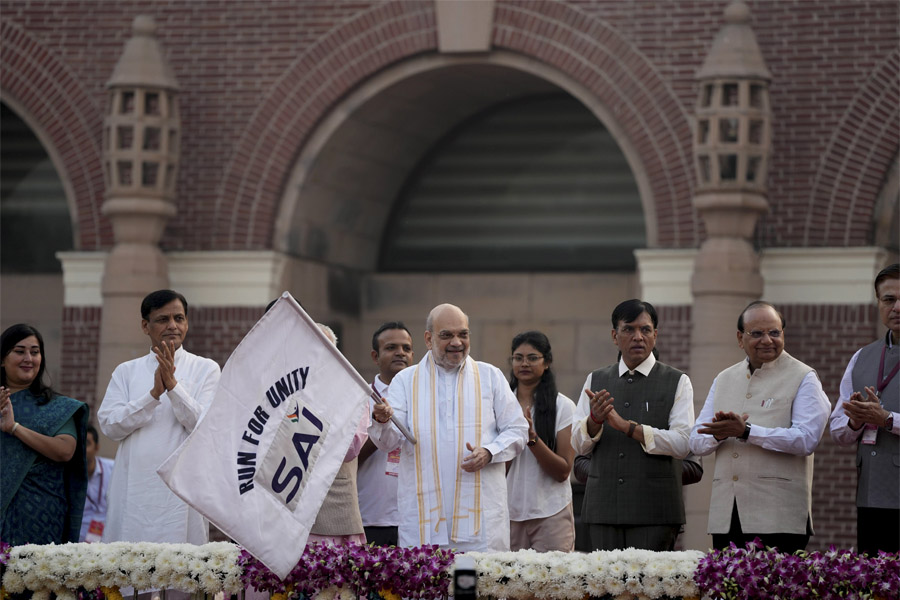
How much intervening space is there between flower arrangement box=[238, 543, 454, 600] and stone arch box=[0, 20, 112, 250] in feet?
24.3

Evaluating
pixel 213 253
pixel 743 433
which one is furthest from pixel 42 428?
pixel 213 253

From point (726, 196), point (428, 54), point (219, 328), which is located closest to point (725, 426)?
point (726, 196)

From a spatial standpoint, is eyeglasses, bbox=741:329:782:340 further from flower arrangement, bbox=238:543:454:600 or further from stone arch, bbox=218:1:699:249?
stone arch, bbox=218:1:699:249

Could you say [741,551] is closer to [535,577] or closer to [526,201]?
[535,577]

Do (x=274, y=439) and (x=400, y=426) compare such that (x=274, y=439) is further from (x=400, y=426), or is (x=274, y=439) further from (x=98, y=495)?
(x=98, y=495)

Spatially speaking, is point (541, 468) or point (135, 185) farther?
point (135, 185)

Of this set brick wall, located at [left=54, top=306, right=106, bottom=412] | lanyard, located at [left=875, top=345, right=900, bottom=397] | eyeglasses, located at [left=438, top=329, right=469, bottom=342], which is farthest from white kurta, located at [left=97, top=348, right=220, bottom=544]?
brick wall, located at [left=54, top=306, right=106, bottom=412]

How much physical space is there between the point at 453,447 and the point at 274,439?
Result: 958 mm

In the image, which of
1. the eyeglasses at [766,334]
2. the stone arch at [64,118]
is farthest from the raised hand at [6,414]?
the stone arch at [64,118]

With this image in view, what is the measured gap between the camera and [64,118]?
1270 cm

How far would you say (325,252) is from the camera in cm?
1344

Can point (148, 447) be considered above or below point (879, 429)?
below

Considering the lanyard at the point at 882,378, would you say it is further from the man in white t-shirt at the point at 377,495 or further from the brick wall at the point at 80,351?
the brick wall at the point at 80,351

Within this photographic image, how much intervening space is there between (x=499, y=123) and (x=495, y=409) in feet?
25.9
